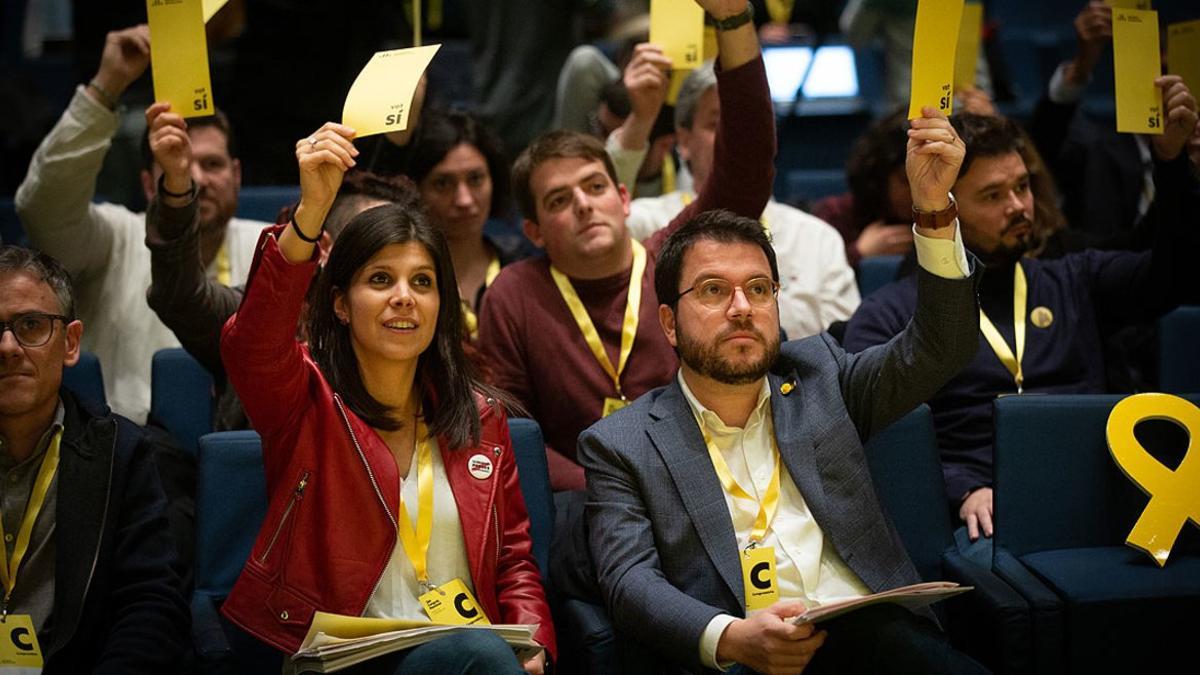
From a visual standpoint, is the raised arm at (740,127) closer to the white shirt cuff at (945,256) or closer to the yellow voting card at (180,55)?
the white shirt cuff at (945,256)

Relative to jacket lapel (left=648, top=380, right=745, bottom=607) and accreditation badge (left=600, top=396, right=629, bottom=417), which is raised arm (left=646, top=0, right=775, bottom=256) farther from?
jacket lapel (left=648, top=380, right=745, bottom=607)

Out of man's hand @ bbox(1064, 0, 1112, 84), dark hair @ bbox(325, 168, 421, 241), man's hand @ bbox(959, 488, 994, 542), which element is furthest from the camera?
man's hand @ bbox(1064, 0, 1112, 84)

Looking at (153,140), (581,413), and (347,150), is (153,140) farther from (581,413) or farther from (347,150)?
(581,413)

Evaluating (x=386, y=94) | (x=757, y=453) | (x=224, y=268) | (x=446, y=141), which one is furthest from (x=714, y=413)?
(x=224, y=268)

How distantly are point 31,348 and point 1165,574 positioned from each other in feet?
6.84

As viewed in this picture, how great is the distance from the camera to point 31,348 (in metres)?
2.34

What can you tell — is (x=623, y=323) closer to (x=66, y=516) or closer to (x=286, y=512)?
(x=286, y=512)

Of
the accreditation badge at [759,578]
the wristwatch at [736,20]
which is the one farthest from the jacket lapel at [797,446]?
the wristwatch at [736,20]

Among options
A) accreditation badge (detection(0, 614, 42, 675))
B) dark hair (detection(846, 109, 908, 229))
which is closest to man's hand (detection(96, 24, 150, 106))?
accreditation badge (detection(0, 614, 42, 675))

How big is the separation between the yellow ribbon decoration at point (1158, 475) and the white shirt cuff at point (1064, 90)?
6.47 feet

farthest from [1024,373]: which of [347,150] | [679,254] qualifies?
[347,150]

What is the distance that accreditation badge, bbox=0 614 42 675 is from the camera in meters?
2.19

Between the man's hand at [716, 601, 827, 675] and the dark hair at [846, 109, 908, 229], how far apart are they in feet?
6.74

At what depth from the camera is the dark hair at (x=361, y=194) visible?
290 centimetres
